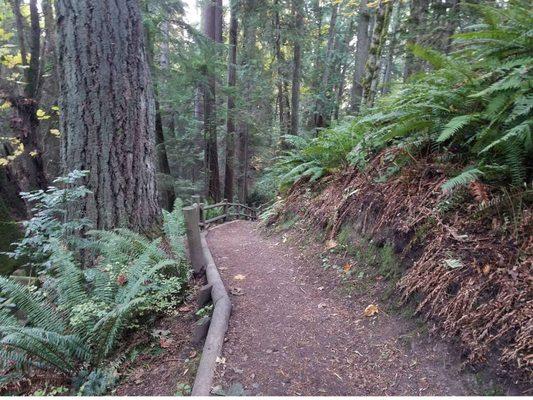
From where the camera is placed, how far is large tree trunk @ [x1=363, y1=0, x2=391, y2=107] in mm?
7711

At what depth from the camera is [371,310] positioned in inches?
134

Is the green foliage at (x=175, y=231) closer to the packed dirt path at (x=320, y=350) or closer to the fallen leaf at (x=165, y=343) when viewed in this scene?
the packed dirt path at (x=320, y=350)

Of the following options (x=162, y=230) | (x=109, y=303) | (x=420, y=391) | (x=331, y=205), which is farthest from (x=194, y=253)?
(x=420, y=391)

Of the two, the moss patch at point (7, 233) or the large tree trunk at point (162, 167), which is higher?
the large tree trunk at point (162, 167)

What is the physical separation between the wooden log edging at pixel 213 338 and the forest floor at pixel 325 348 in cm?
7

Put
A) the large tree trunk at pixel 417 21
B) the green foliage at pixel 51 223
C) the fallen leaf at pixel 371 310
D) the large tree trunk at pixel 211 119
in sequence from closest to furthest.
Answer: the fallen leaf at pixel 371 310
the green foliage at pixel 51 223
the large tree trunk at pixel 417 21
the large tree trunk at pixel 211 119

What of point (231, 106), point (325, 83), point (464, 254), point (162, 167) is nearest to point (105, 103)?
point (464, 254)

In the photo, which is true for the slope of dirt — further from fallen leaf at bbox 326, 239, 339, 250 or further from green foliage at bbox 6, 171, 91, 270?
fallen leaf at bbox 326, 239, 339, 250

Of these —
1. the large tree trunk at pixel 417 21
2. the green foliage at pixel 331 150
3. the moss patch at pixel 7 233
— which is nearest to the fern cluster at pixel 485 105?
the green foliage at pixel 331 150

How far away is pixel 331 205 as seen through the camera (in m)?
5.50

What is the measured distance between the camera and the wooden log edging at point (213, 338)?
252 centimetres

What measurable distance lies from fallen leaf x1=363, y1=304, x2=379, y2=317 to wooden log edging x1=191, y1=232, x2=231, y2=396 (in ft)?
4.75

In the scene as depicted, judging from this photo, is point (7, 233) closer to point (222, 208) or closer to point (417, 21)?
point (222, 208)

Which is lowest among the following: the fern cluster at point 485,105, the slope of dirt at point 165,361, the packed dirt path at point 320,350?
the slope of dirt at point 165,361
